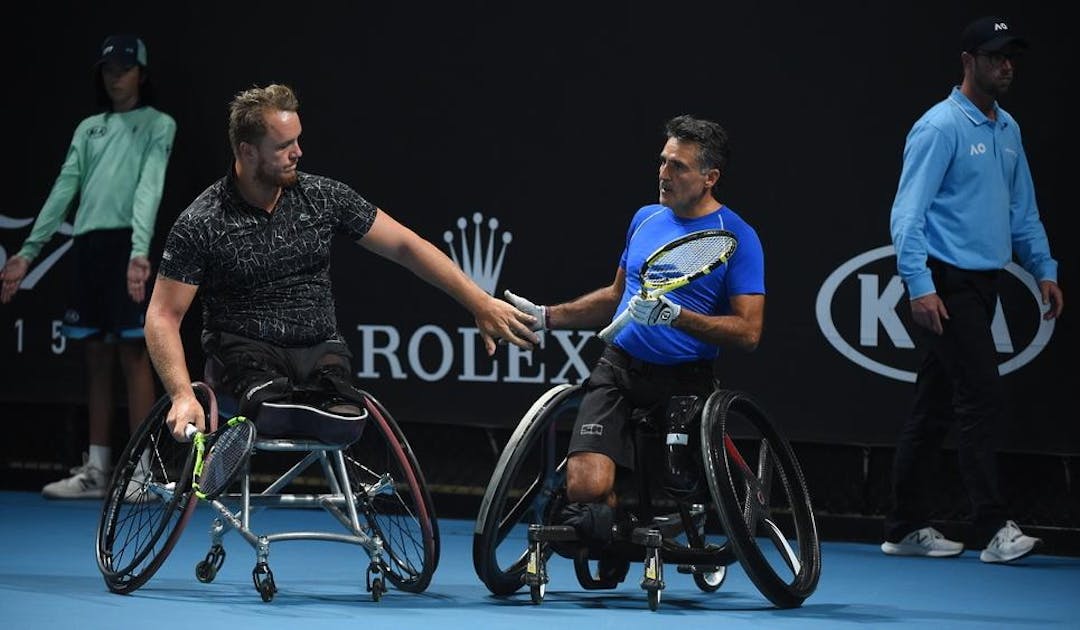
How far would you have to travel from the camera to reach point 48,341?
7.59 meters

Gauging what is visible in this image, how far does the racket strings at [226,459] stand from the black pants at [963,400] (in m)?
2.29

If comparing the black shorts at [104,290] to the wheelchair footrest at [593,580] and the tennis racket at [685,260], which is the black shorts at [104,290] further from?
the tennis racket at [685,260]

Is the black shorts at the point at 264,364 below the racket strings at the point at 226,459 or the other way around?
the other way around

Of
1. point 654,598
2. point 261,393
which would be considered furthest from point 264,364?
point 654,598

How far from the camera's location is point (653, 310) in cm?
496

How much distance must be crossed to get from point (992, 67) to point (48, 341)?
12.4ft

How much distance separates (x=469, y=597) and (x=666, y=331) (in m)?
0.91

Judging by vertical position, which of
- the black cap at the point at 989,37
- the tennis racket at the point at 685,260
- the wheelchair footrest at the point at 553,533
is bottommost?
the wheelchair footrest at the point at 553,533

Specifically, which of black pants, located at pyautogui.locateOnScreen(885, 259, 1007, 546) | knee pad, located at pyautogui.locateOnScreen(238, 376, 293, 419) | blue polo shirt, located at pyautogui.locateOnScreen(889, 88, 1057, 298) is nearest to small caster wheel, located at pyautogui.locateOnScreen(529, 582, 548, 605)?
knee pad, located at pyautogui.locateOnScreen(238, 376, 293, 419)

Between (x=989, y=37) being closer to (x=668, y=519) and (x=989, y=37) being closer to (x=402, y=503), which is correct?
(x=668, y=519)

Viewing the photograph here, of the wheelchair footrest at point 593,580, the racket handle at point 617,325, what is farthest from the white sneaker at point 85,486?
the racket handle at point 617,325

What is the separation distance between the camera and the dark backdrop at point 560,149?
639cm

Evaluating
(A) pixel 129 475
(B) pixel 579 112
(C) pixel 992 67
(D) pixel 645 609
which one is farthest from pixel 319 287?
(C) pixel 992 67

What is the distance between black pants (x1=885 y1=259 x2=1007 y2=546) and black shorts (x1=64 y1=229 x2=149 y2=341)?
9.60ft
